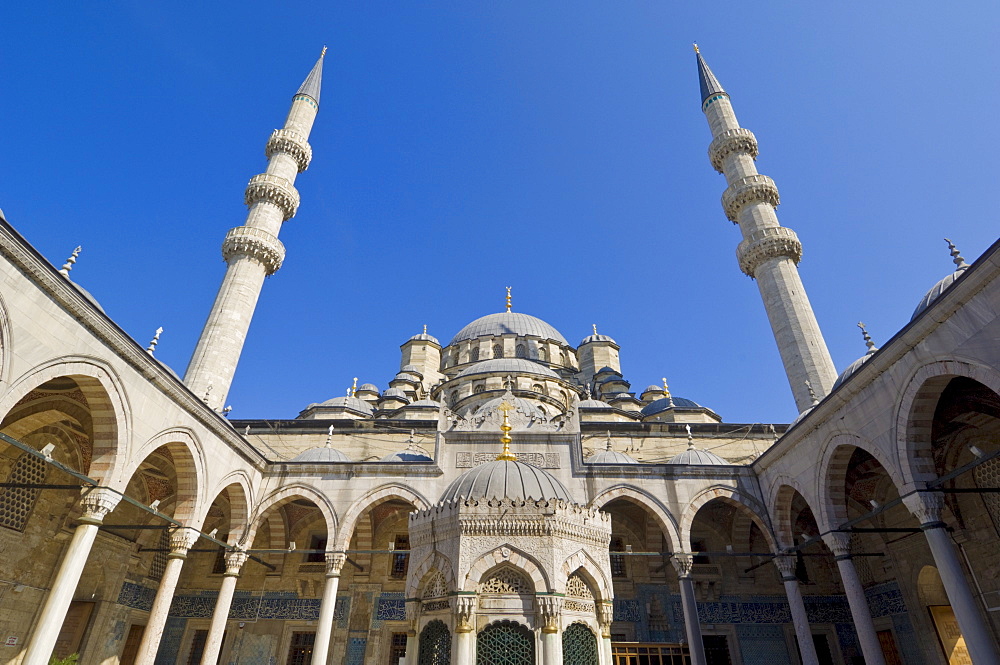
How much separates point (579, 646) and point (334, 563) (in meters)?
7.90

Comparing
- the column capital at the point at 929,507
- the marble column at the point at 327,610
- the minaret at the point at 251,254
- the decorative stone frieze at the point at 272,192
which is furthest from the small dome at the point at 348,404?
the column capital at the point at 929,507

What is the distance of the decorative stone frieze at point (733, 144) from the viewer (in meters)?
22.8

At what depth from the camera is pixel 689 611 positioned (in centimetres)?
1091

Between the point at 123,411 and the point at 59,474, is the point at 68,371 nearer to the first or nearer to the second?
the point at 123,411

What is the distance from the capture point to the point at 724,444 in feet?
55.2

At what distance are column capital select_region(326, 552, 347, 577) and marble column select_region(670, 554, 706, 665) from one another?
6872 millimetres

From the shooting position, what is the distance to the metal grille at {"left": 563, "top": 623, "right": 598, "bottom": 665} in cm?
507

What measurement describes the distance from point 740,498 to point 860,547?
3374 mm

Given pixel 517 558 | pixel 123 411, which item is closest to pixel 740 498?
pixel 517 558

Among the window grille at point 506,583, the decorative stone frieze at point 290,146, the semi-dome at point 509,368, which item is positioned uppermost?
the decorative stone frieze at point 290,146

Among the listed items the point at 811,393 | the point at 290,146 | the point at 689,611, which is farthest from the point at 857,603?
the point at 290,146

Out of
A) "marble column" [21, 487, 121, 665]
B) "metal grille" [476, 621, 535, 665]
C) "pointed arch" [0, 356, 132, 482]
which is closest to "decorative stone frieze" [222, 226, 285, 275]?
"pointed arch" [0, 356, 132, 482]

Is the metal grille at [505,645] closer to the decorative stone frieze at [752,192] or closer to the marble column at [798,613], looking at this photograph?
the marble column at [798,613]

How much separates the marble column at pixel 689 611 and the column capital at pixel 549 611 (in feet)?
23.8
